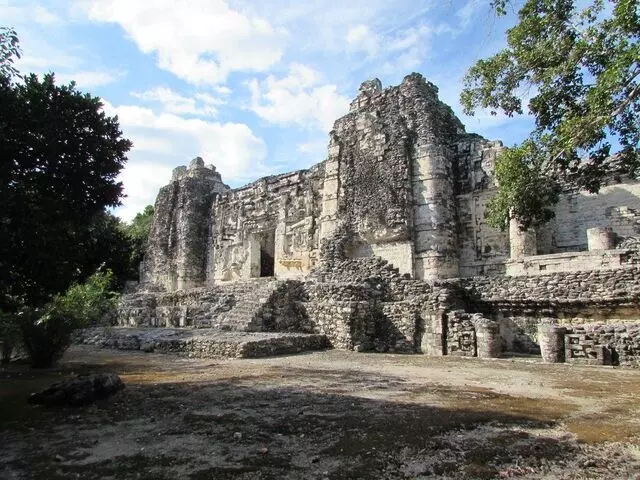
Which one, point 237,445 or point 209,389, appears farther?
point 209,389

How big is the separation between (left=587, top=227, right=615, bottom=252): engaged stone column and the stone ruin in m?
0.04

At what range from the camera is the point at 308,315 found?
15.0 meters

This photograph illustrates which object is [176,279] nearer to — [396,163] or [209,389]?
[396,163]

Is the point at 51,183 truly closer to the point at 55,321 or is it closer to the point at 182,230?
the point at 55,321

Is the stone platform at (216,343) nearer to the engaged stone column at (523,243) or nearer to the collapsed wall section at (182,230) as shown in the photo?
the engaged stone column at (523,243)

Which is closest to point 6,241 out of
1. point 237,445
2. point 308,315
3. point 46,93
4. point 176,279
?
point 46,93

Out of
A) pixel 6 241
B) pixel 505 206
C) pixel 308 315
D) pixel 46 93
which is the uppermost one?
pixel 46 93

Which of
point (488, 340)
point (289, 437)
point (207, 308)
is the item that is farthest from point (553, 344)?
point (207, 308)

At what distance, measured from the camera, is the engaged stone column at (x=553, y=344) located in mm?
10398

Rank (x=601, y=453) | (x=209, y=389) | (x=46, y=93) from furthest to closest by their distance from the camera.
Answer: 1. (x=209, y=389)
2. (x=46, y=93)
3. (x=601, y=453)

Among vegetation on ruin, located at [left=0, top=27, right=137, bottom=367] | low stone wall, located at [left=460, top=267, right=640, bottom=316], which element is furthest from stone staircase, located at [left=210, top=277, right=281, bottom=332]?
vegetation on ruin, located at [left=0, top=27, right=137, bottom=367]

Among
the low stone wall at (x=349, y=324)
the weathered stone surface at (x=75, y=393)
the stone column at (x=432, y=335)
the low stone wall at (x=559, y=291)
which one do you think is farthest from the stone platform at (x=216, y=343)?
the weathered stone surface at (x=75, y=393)

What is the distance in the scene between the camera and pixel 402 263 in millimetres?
17781

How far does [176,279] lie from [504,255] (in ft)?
60.0
